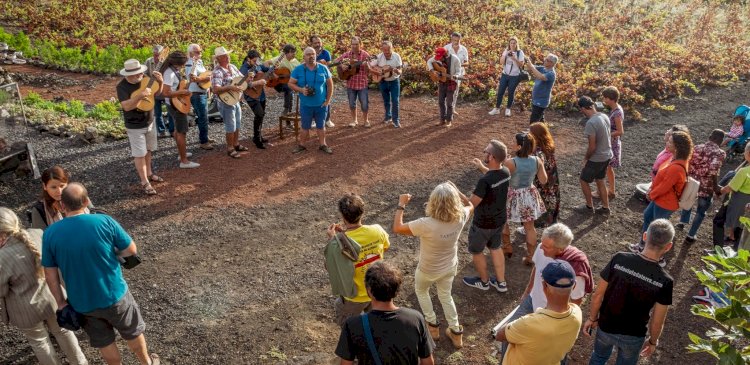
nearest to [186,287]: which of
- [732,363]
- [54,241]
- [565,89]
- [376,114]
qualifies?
[54,241]

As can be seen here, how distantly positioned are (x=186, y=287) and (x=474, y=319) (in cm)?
323

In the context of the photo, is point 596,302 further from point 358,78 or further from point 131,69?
point 358,78

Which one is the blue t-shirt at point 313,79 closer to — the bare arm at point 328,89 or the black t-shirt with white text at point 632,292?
the bare arm at point 328,89

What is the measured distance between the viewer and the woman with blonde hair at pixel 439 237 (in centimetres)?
497

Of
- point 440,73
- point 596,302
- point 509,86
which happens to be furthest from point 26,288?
point 509,86

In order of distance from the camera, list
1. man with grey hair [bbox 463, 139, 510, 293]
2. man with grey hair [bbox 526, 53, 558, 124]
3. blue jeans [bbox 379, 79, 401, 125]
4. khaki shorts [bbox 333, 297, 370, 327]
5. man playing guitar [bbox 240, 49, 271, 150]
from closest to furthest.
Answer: khaki shorts [bbox 333, 297, 370, 327] → man with grey hair [bbox 463, 139, 510, 293] → man playing guitar [bbox 240, 49, 271, 150] → man with grey hair [bbox 526, 53, 558, 124] → blue jeans [bbox 379, 79, 401, 125]

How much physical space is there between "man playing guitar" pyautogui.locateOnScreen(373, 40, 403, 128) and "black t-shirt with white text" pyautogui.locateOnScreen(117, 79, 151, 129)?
15.7 feet

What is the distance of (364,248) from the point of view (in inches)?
182

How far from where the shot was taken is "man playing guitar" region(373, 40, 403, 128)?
444 inches

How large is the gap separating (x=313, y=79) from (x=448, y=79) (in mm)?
2962

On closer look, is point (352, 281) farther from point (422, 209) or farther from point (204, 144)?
point (204, 144)

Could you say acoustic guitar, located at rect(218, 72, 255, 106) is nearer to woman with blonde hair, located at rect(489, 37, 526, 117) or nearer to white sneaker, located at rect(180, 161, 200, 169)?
white sneaker, located at rect(180, 161, 200, 169)

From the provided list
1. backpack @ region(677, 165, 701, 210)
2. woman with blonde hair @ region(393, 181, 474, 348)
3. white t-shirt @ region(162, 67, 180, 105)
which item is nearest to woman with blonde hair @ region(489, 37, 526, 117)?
backpack @ region(677, 165, 701, 210)

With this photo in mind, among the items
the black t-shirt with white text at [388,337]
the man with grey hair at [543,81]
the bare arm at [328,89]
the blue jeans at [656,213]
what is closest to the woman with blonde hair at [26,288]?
the black t-shirt with white text at [388,337]
